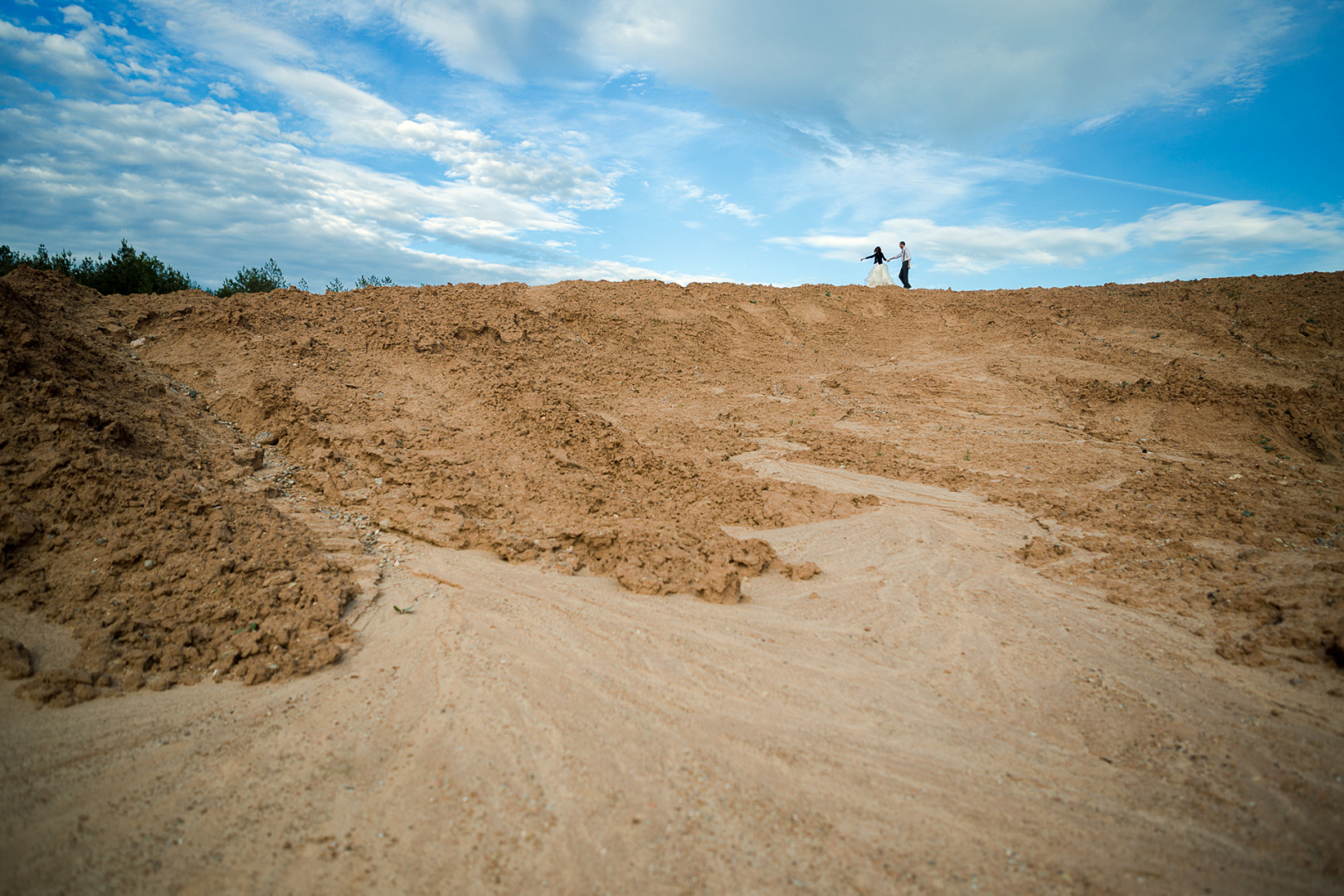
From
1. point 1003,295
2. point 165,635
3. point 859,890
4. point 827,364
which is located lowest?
point 859,890

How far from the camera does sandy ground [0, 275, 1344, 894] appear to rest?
282 centimetres

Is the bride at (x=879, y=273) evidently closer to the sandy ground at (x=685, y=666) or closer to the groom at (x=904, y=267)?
the groom at (x=904, y=267)

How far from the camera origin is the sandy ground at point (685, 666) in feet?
9.25

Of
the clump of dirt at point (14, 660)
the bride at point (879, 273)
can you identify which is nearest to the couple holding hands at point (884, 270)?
the bride at point (879, 273)

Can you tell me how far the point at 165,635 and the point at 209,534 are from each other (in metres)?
1.17

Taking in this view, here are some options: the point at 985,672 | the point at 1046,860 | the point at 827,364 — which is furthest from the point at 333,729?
the point at 827,364

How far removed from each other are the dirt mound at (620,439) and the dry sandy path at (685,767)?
2.18 ft

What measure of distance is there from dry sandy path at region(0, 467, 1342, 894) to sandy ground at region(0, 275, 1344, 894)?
20 millimetres

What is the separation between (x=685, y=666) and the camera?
171 inches

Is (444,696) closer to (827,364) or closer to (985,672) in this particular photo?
(985,672)

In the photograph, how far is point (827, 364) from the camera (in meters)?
16.3

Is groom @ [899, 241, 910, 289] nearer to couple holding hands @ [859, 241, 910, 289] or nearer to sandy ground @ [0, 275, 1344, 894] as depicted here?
couple holding hands @ [859, 241, 910, 289]

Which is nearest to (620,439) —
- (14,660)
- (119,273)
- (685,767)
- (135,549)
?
(135,549)

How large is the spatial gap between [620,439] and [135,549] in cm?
560
